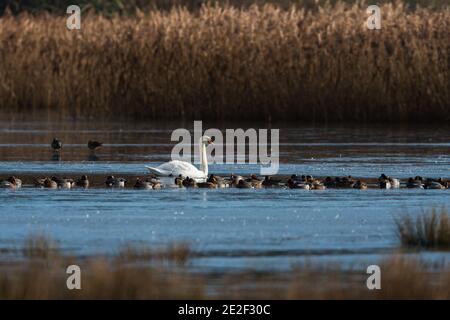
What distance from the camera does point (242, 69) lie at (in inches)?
1453

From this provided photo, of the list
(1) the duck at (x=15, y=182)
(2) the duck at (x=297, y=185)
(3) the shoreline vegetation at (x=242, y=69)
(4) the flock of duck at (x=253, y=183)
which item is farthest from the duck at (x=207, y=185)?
(3) the shoreline vegetation at (x=242, y=69)

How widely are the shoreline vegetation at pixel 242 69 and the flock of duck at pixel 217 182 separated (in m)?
13.4

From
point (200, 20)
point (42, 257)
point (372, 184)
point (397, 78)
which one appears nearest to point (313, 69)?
point (397, 78)

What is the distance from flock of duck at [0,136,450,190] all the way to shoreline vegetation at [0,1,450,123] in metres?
13.4

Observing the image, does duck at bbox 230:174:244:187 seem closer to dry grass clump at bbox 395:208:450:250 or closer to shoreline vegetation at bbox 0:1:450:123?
dry grass clump at bbox 395:208:450:250

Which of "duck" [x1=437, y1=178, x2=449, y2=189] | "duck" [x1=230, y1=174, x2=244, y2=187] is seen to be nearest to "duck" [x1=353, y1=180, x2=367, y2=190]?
"duck" [x1=437, y1=178, x2=449, y2=189]

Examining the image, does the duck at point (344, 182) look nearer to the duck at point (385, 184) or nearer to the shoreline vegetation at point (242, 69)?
the duck at point (385, 184)

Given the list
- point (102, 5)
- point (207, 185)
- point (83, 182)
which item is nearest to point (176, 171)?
point (207, 185)

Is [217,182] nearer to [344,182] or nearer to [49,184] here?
[344,182]

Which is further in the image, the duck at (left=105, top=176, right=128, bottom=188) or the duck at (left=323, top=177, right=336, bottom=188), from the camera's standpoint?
the duck at (left=105, top=176, right=128, bottom=188)

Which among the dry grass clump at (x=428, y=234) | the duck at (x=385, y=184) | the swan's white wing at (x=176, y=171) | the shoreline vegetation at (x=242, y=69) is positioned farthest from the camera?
the shoreline vegetation at (x=242, y=69)

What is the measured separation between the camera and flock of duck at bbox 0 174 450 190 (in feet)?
69.2

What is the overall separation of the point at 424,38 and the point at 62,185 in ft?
56.7

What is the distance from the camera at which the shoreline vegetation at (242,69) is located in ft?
117
